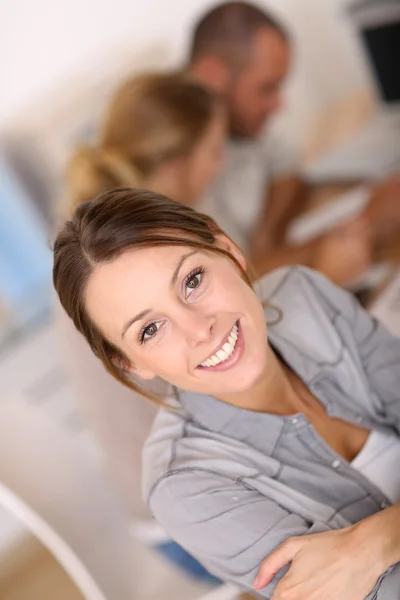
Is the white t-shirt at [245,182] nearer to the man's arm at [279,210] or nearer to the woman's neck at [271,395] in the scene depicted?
the man's arm at [279,210]

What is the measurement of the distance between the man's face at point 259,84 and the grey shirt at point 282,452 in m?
0.96

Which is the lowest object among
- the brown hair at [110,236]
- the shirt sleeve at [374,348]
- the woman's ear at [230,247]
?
the shirt sleeve at [374,348]

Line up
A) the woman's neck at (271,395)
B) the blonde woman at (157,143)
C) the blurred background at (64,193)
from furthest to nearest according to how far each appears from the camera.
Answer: the blonde woman at (157,143)
the blurred background at (64,193)
the woman's neck at (271,395)

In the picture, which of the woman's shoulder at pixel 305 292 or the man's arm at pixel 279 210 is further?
the man's arm at pixel 279 210

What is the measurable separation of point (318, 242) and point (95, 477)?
0.64m

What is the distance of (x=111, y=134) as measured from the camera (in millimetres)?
1462

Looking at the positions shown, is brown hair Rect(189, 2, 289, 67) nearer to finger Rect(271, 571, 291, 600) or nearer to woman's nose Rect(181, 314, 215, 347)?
woman's nose Rect(181, 314, 215, 347)

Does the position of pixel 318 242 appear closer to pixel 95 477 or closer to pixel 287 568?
pixel 95 477

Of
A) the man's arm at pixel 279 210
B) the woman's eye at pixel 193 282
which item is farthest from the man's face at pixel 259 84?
the woman's eye at pixel 193 282

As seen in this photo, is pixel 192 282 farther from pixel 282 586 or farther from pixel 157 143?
pixel 157 143

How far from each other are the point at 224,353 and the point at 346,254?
0.70m

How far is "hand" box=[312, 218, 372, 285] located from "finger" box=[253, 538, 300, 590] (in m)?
0.74

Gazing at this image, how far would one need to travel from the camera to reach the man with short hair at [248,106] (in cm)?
173

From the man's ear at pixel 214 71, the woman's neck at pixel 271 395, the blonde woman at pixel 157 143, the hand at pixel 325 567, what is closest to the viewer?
the hand at pixel 325 567
